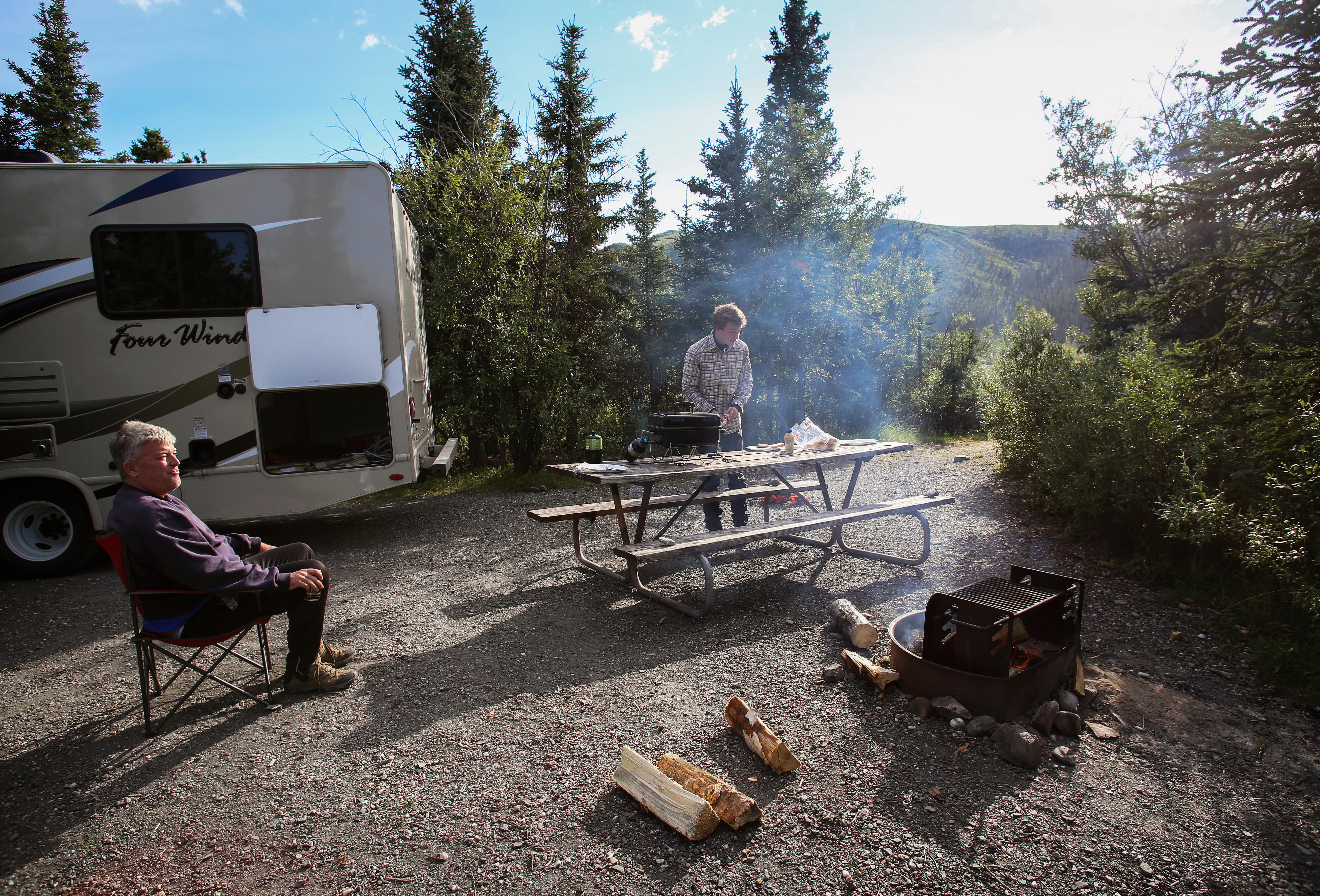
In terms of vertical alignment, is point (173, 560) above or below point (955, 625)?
above

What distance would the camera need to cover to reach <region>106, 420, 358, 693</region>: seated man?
2.71m

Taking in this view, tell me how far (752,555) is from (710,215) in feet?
30.1

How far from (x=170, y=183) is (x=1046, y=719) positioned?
6688 mm

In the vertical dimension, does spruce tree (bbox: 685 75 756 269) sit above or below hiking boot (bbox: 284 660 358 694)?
above

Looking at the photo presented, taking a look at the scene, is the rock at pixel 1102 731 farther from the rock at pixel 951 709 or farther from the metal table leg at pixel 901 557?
the metal table leg at pixel 901 557

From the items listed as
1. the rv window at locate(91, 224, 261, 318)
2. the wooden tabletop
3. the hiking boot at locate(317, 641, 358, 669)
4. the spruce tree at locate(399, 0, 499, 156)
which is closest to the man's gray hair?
the hiking boot at locate(317, 641, 358, 669)

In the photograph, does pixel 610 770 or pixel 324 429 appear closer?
pixel 610 770

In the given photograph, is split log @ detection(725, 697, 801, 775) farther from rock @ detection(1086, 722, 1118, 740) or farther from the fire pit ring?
rock @ detection(1086, 722, 1118, 740)

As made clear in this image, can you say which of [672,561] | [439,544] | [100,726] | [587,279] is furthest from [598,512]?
[587,279]

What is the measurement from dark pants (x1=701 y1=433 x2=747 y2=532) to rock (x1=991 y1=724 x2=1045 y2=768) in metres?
2.45

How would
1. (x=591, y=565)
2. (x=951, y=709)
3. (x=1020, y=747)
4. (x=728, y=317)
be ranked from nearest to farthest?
1. (x=1020, y=747)
2. (x=951, y=709)
3. (x=591, y=565)
4. (x=728, y=317)

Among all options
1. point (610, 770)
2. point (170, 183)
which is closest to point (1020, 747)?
point (610, 770)

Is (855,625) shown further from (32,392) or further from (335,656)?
(32,392)

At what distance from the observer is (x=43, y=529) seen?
5.34 meters
